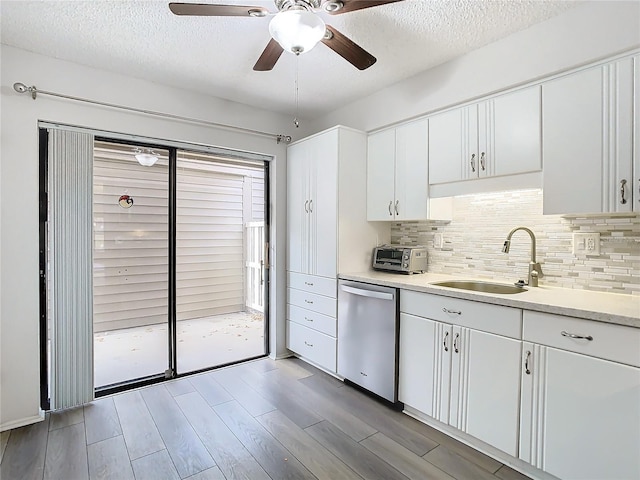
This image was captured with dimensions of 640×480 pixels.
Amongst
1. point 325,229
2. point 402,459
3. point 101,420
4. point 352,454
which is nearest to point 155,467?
point 101,420

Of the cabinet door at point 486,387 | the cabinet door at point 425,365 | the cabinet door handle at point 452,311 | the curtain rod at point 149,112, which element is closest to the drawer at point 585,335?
the cabinet door at point 486,387

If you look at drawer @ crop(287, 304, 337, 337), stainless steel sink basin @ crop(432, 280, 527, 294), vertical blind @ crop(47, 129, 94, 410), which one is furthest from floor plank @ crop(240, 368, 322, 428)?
stainless steel sink basin @ crop(432, 280, 527, 294)

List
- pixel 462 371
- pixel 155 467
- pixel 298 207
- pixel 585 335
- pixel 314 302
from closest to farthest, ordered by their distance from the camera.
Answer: pixel 585 335 → pixel 155 467 → pixel 462 371 → pixel 314 302 → pixel 298 207

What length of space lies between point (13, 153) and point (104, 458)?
2.01 meters

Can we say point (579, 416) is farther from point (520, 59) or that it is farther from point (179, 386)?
point (179, 386)

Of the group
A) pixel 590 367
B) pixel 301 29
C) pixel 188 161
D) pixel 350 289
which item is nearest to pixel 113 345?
pixel 188 161

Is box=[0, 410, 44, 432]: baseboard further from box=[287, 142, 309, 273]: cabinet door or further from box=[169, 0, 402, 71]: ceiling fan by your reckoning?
box=[169, 0, 402, 71]: ceiling fan

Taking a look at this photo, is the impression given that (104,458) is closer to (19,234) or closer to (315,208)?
(19,234)

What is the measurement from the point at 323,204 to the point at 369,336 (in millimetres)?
1204

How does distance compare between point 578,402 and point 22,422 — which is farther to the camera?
point 22,422

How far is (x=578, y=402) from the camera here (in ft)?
5.20

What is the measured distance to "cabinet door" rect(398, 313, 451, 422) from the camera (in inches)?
84.1

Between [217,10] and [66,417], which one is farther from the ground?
[217,10]

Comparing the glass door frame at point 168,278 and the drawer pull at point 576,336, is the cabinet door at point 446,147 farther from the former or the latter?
the glass door frame at point 168,278
